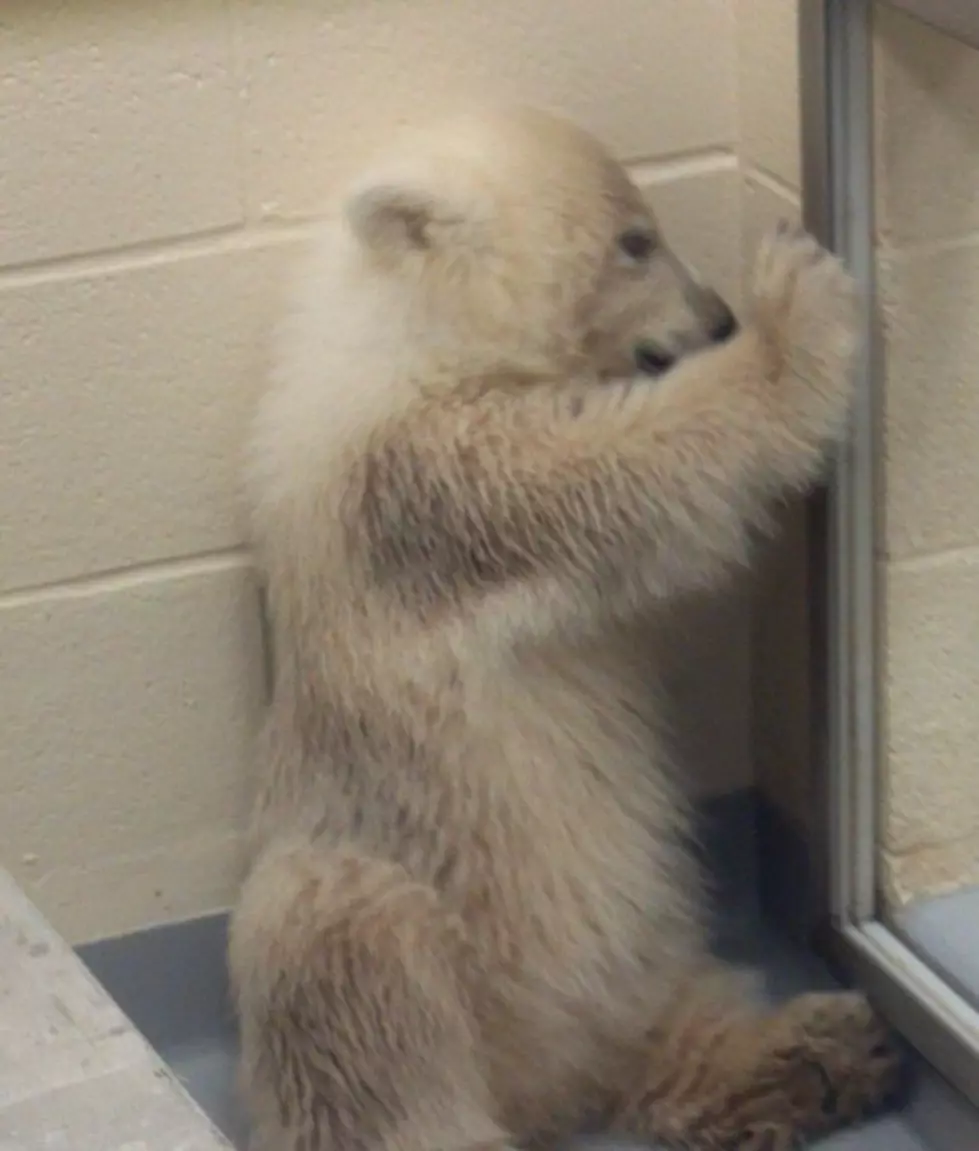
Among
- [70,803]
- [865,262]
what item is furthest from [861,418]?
[70,803]

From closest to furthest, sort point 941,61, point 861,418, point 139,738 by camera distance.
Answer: point 941,61 < point 861,418 < point 139,738

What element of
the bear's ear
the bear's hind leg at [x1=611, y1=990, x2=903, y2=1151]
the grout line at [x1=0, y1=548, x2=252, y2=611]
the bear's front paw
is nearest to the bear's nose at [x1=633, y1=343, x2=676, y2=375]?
the bear's front paw

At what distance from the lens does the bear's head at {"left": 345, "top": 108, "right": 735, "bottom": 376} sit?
5.65 ft

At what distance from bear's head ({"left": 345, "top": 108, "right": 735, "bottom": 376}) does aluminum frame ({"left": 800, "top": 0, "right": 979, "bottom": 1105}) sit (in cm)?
15

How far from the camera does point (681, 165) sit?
1.94 meters

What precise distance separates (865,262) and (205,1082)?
3.43 feet

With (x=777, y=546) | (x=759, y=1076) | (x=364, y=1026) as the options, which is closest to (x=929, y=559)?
→ (x=777, y=546)

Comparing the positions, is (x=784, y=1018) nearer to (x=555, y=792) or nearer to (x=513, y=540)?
(x=555, y=792)

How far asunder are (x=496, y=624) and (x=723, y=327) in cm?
34

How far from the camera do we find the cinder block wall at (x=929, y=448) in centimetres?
168

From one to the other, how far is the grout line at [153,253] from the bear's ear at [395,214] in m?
0.15

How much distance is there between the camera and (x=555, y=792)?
180 cm

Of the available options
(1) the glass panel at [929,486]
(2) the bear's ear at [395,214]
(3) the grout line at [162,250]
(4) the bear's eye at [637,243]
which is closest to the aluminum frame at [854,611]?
(1) the glass panel at [929,486]

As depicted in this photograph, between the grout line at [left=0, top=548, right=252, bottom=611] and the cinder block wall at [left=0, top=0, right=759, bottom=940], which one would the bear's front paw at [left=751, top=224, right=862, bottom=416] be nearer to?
the cinder block wall at [left=0, top=0, right=759, bottom=940]
